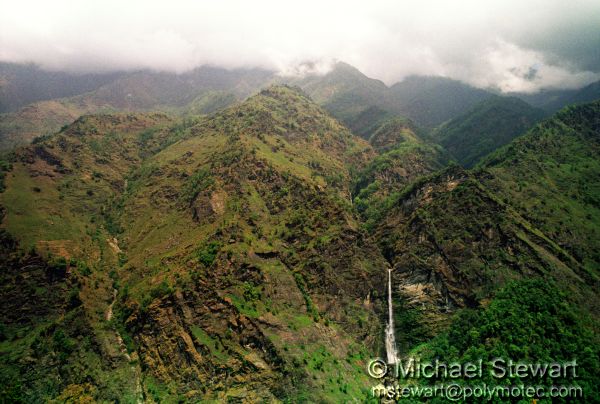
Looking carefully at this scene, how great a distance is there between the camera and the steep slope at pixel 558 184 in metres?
150

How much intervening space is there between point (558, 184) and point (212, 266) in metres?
145

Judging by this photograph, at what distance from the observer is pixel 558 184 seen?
172 metres

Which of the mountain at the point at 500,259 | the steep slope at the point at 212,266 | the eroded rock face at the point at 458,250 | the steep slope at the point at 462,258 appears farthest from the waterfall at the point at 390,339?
the eroded rock face at the point at 458,250

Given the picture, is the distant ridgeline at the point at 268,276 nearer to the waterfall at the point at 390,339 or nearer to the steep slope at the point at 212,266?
the steep slope at the point at 212,266

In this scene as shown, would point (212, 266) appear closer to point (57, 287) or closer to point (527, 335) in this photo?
point (57, 287)

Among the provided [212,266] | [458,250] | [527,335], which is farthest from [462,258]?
[212,266]

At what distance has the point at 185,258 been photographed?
135m

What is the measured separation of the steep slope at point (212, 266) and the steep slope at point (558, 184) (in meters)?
65.1

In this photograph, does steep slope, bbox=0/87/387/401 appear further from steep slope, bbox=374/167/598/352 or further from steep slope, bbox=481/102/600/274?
steep slope, bbox=481/102/600/274

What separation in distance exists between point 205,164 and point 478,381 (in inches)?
5331

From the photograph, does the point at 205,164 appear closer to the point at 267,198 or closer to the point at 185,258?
the point at 267,198

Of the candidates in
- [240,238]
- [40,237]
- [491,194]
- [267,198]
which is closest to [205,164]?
[267,198]

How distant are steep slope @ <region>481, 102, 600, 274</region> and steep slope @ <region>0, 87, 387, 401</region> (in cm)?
6508

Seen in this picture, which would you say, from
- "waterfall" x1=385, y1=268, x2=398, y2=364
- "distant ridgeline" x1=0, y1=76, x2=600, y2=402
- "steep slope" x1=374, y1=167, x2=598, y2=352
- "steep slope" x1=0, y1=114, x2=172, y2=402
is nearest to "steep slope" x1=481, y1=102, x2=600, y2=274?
"distant ridgeline" x1=0, y1=76, x2=600, y2=402
